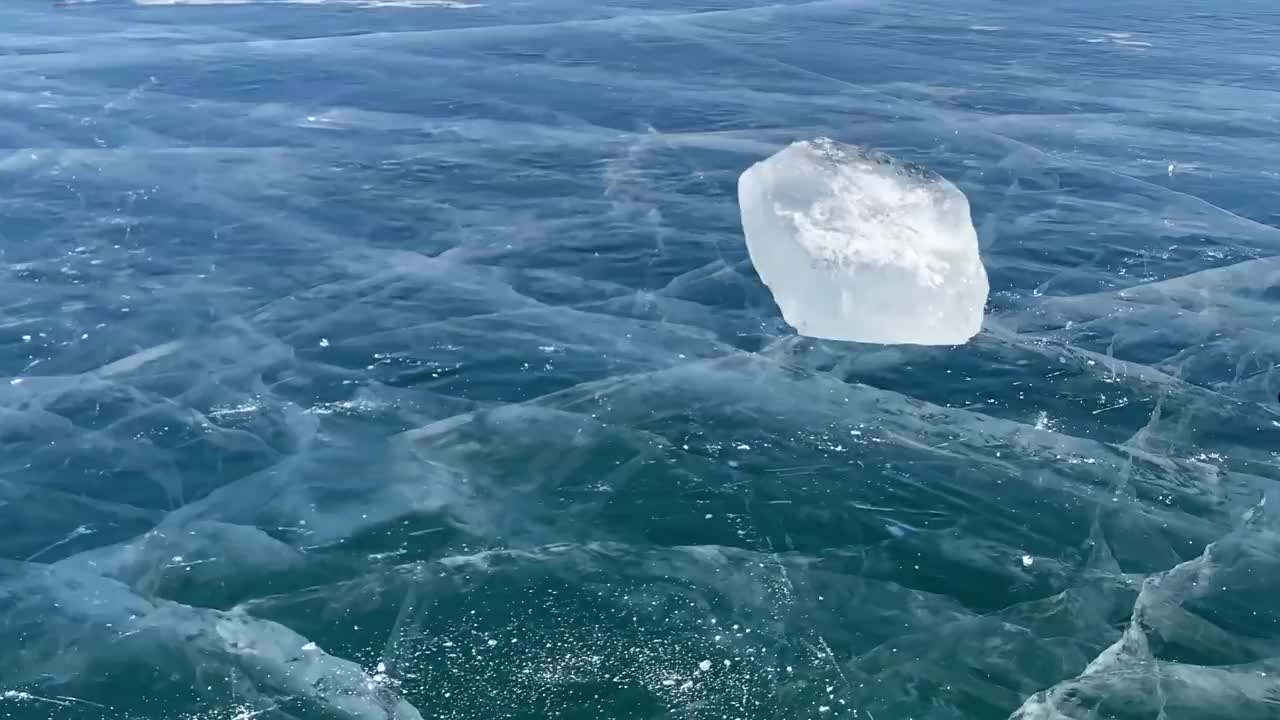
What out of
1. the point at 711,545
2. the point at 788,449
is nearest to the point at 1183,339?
the point at 788,449

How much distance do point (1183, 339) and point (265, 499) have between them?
566 centimetres

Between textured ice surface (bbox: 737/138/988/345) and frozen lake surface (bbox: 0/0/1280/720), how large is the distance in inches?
7.0

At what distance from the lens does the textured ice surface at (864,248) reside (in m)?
7.25

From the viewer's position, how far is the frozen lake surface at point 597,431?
4.59m

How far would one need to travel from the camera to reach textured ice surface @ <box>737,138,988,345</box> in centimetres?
725

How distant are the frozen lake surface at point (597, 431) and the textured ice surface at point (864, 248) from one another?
18 cm

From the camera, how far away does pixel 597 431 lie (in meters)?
6.23

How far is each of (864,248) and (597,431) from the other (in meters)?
2.36

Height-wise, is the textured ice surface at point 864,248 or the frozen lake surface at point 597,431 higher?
the textured ice surface at point 864,248

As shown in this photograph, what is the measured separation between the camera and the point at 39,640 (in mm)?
4676

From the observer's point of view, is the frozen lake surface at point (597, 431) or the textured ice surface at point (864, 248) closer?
the frozen lake surface at point (597, 431)

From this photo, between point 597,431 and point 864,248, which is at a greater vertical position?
point 864,248

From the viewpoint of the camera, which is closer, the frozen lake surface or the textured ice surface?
the frozen lake surface

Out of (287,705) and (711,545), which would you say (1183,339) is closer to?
(711,545)
